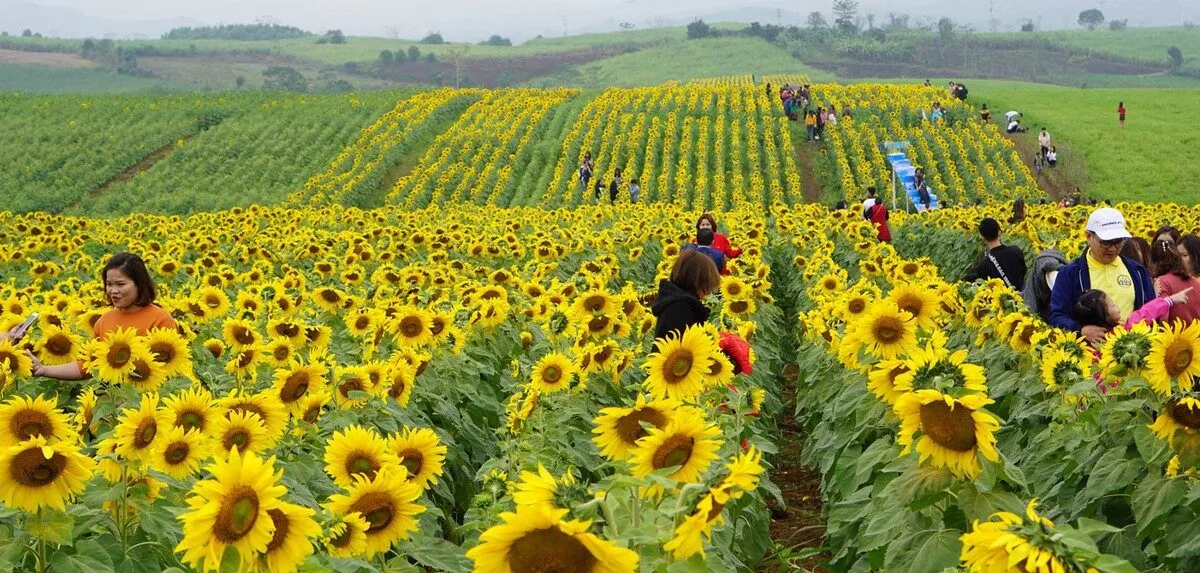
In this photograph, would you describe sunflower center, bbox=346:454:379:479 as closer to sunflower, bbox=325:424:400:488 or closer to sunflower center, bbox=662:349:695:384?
sunflower, bbox=325:424:400:488

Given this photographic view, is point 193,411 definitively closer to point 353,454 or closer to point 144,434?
point 144,434

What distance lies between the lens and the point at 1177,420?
3.60m

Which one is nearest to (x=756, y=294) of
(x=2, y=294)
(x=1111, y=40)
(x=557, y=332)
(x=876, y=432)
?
(x=557, y=332)

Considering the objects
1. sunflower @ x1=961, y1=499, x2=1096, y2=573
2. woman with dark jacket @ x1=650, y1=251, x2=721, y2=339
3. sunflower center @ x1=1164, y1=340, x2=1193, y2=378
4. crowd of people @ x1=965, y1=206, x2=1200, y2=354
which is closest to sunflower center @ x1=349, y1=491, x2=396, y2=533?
sunflower @ x1=961, y1=499, x2=1096, y2=573

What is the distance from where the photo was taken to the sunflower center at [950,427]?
3213 millimetres

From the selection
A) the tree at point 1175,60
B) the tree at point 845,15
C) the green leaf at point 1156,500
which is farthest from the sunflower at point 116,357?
the tree at point 845,15

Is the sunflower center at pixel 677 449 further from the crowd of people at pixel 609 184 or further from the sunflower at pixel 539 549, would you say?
the crowd of people at pixel 609 184

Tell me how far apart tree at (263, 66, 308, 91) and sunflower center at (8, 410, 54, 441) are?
10605 cm

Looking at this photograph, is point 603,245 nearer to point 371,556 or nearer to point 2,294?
point 2,294

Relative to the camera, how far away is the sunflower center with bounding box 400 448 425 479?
13.2ft

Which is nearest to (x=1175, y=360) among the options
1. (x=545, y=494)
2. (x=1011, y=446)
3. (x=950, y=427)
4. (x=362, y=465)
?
(x=950, y=427)

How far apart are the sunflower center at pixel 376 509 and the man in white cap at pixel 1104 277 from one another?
450cm

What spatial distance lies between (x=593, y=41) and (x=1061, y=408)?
6247 inches

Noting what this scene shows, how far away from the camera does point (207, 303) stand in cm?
912
